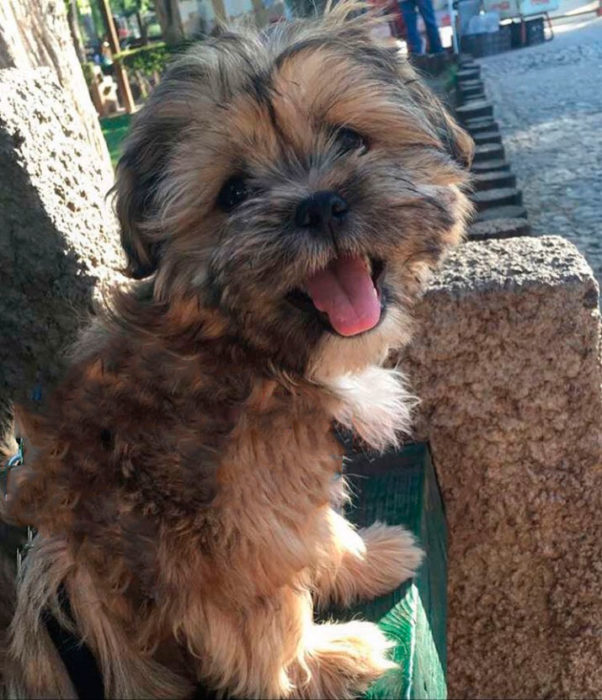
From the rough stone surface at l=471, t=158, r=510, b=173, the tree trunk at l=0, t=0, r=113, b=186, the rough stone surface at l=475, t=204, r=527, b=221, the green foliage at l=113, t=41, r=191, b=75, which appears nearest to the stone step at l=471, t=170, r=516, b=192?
the rough stone surface at l=471, t=158, r=510, b=173

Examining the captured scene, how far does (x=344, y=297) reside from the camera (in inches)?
83.7

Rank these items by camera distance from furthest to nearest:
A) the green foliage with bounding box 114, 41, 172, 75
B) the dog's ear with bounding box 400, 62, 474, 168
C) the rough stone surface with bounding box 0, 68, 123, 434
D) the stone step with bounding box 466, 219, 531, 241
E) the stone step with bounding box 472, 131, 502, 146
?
1. the green foliage with bounding box 114, 41, 172, 75
2. the stone step with bounding box 472, 131, 502, 146
3. the stone step with bounding box 466, 219, 531, 241
4. the rough stone surface with bounding box 0, 68, 123, 434
5. the dog's ear with bounding box 400, 62, 474, 168

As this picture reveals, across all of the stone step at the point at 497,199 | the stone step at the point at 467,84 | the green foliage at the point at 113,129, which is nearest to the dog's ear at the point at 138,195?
the stone step at the point at 497,199

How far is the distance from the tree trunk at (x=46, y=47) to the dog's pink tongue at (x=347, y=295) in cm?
180

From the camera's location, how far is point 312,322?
2123mm

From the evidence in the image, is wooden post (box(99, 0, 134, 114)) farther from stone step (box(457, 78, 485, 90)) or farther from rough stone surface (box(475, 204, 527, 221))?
rough stone surface (box(475, 204, 527, 221))

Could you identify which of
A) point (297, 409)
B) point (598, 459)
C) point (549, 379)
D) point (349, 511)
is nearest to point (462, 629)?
point (349, 511)

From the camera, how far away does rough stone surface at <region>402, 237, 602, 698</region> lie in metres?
2.53

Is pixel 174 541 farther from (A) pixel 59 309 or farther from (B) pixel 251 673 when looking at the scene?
(A) pixel 59 309

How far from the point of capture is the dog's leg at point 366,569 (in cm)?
241

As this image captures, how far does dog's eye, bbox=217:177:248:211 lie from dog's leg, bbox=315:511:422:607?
2.95 ft

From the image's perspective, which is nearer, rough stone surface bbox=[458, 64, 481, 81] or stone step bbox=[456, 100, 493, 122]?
stone step bbox=[456, 100, 493, 122]

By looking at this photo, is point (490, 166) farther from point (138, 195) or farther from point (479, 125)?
point (138, 195)

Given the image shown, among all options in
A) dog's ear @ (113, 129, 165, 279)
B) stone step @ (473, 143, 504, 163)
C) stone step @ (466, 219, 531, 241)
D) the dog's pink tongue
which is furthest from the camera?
stone step @ (473, 143, 504, 163)
